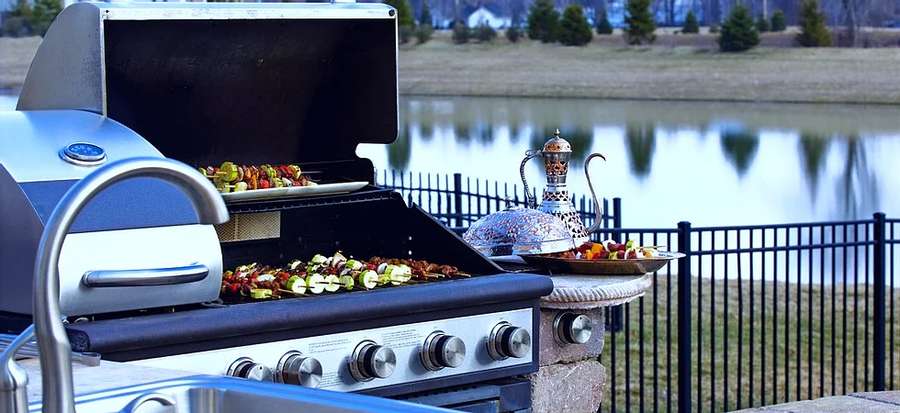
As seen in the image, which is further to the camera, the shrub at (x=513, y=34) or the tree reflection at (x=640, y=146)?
the shrub at (x=513, y=34)

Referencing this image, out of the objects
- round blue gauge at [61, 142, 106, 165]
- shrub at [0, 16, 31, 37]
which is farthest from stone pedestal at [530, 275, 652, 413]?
shrub at [0, 16, 31, 37]

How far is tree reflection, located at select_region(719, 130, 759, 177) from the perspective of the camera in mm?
27328

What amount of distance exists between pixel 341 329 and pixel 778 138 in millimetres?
32114

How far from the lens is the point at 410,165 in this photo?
2473cm

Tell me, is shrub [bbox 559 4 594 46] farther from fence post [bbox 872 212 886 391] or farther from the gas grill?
the gas grill

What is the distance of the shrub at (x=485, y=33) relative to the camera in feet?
195

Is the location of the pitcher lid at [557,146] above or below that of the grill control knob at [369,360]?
above

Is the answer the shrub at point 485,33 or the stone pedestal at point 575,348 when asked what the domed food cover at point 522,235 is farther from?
the shrub at point 485,33

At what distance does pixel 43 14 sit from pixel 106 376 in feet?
15.4

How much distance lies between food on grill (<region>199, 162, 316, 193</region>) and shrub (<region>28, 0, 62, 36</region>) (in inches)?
57.8

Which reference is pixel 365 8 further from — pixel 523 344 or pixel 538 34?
pixel 538 34

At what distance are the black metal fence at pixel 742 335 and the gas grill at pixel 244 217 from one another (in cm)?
225

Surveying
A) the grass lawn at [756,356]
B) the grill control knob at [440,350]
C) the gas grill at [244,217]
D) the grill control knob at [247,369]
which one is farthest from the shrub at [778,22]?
the grill control knob at [247,369]

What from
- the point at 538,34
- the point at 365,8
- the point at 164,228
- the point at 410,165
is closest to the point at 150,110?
the point at 365,8
